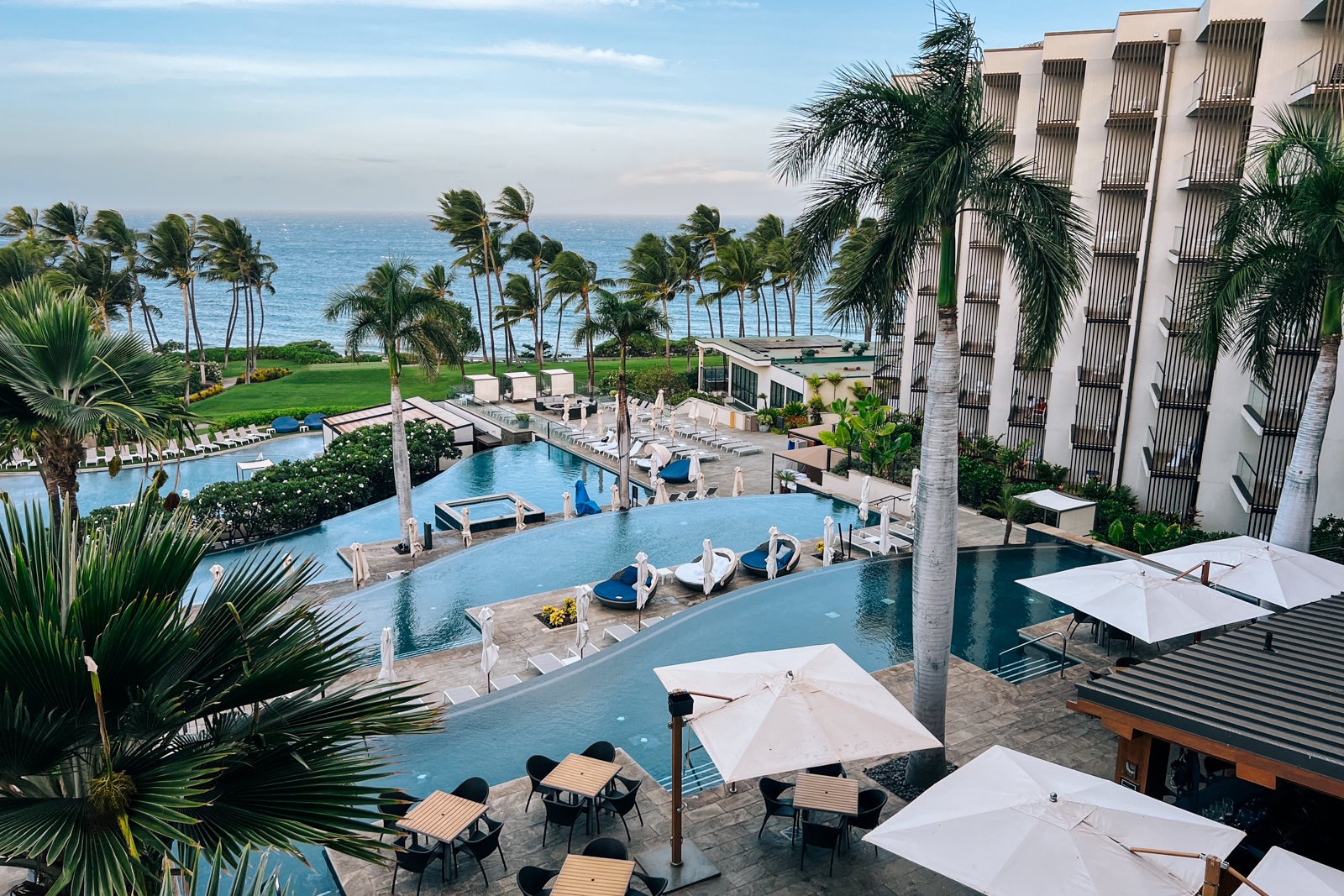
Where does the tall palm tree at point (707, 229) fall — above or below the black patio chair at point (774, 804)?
above

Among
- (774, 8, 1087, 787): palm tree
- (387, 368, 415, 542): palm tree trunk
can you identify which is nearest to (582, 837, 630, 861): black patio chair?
(774, 8, 1087, 787): palm tree

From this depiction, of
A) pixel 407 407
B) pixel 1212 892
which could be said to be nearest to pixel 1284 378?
pixel 1212 892

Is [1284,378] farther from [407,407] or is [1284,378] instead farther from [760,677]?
[407,407]

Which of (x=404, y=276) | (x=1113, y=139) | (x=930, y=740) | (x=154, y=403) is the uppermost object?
(x=1113, y=139)

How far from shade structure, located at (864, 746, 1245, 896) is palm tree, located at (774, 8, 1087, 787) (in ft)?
9.74

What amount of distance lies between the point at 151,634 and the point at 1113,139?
2910 centimetres

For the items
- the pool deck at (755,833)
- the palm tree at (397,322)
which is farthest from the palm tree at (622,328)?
the pool deck at (755,833)

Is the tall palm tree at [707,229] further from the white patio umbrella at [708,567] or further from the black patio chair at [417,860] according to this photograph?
the black patio chair at [417,860]

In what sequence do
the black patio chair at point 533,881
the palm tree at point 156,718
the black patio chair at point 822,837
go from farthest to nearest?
the black patio chair at point 822,837 → the black patio chair at point 533,881 → the palm tree at point 156,718

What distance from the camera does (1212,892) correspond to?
6.00 metres

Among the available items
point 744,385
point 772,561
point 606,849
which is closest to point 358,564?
point 772,561

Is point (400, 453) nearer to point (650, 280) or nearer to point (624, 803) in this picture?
point (624, 803)

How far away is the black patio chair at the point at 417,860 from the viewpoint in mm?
8492

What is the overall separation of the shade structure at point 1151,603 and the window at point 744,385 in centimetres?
2947
